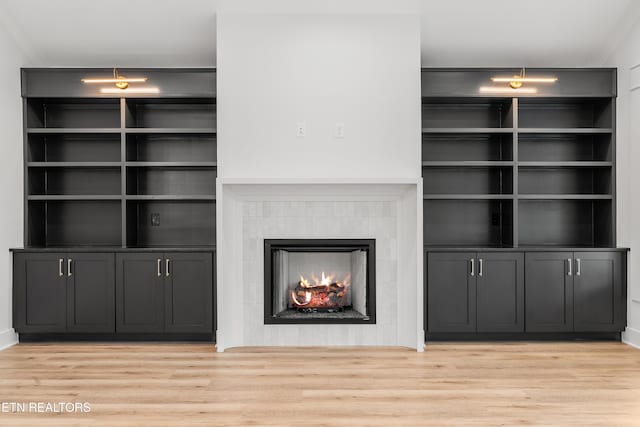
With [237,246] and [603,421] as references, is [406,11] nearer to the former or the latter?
[237,246]

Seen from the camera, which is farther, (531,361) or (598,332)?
(598,332)

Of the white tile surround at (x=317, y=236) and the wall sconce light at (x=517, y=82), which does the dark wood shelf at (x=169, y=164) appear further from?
the wall sconce light at (x=517, y=82)

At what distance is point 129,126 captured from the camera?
4914 mm

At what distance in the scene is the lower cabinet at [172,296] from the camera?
4594 millimetres

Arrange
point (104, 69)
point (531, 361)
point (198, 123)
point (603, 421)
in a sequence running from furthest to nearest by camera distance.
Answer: point (198, 123)
point (104, 69)
point (531, 361)
point (603, 421)

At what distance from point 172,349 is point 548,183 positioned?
3818 mm

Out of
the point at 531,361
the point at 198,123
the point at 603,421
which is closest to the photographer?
the point at 603,421

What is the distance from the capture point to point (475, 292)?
464 centimetres

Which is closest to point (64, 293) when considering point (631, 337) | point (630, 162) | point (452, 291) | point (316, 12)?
point (316, 12)

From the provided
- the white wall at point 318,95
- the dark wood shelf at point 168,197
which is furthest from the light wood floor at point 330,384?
the white wall at point 318,95

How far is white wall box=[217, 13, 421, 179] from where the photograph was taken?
4469 mm

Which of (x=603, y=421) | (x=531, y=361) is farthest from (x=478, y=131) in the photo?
(x=603, y=421)

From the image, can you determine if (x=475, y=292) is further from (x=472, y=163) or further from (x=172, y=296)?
(x=172, y=296)

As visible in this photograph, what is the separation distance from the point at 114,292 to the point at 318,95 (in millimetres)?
2416
